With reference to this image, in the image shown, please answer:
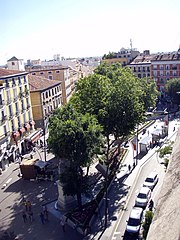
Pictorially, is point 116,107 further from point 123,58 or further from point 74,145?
point 123,58

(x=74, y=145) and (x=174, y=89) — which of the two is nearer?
(x=74, y=145)

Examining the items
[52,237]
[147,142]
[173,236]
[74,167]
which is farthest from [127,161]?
[173,236]

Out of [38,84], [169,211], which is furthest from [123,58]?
[169,211]

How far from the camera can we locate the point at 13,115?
51.1m

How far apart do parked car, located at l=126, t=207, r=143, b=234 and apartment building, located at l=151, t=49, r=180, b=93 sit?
69.0 meters

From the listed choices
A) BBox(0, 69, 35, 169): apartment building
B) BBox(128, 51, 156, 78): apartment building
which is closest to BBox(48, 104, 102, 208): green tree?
BBox(0, 69, 35, 169): apartment building

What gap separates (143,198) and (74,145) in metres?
9.18

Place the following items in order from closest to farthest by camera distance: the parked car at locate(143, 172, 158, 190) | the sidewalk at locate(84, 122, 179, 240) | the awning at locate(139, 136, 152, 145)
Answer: the sidewalk at locate(84, 122, 179, 240) < the parked car at locate(143, 172, 158, 190) < the awning at locate(139, 136, 152, 145)

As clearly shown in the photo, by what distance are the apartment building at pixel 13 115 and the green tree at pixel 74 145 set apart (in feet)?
65.8

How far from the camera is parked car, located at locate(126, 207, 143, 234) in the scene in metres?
25.6

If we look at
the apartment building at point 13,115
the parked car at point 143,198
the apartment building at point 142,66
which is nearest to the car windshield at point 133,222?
the parked car at point 143,198

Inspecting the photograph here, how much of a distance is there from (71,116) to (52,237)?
38.0 feet

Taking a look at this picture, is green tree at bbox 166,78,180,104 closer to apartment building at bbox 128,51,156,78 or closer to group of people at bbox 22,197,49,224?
apartment building at bbox 128,51,156,78

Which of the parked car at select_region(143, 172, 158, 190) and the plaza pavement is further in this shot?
the parked car at select_region(143, 172, 158, 190)
